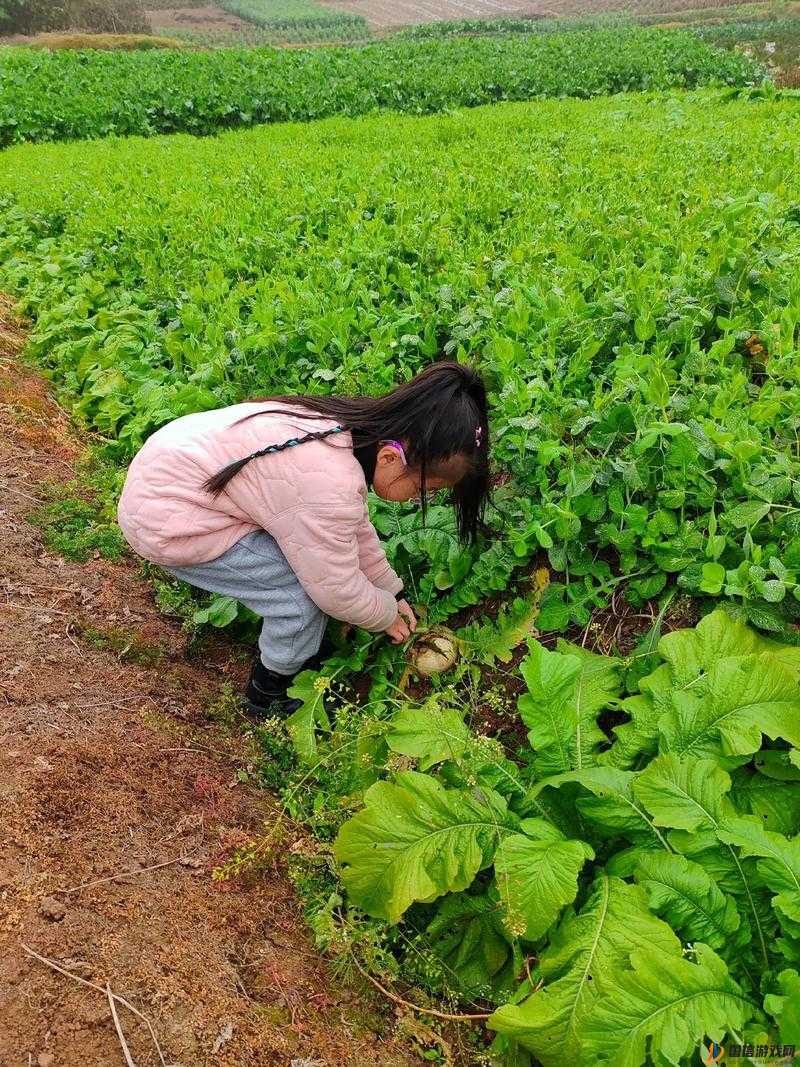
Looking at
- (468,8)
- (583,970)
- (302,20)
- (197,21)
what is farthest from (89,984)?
(302,20)

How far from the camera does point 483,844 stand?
7.08ft

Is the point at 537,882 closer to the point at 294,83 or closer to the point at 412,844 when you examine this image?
the point at 412,844

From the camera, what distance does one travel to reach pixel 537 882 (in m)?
1.97

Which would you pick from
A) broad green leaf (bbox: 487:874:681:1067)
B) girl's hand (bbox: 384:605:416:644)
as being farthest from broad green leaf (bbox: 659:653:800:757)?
girl's hand (bbox: 384:605:416:644)

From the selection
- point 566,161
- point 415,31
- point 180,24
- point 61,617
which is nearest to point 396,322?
point 61,617

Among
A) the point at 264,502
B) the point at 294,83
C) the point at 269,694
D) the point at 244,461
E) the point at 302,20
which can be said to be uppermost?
the point at 302,20

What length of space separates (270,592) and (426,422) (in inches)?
35.4

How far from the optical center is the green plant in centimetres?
175

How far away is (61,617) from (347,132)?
30.6ft

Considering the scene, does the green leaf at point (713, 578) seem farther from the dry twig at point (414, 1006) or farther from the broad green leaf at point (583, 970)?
the dry twig at point (414, 1006)

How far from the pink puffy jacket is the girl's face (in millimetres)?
64

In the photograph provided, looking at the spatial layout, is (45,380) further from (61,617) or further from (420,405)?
(420,405)

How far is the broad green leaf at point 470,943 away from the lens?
7.18ft

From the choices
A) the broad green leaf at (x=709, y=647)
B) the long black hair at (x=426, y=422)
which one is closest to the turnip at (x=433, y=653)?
the long black hair at (x=426, y=422)
